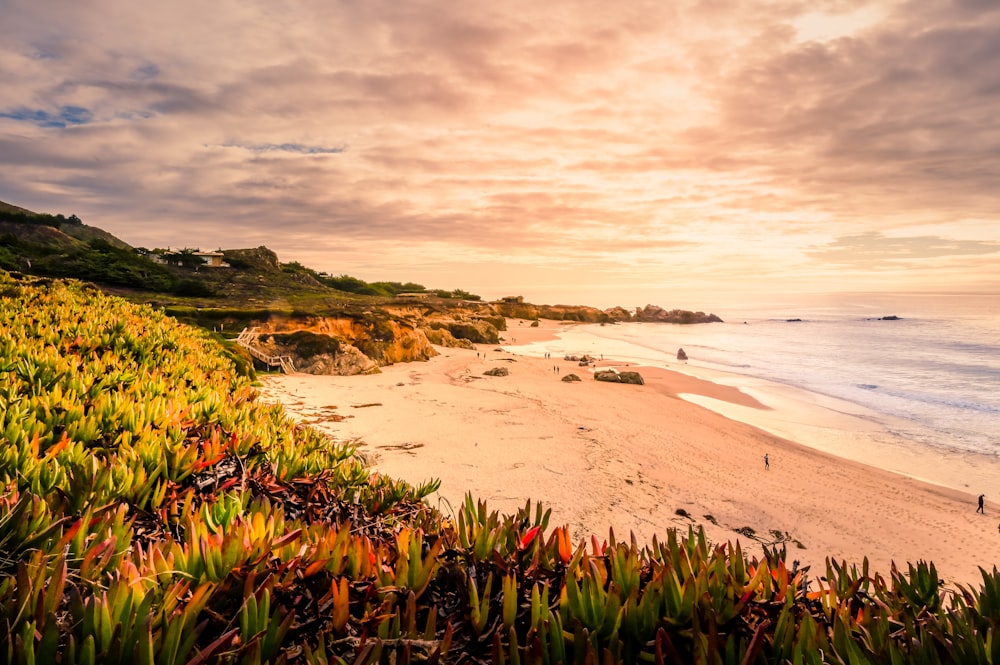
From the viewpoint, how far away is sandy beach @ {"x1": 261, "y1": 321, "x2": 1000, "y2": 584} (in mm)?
8695

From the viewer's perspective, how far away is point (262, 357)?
756 inches

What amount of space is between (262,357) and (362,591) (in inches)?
774

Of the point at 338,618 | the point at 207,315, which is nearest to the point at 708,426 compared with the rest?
the point at 338,618

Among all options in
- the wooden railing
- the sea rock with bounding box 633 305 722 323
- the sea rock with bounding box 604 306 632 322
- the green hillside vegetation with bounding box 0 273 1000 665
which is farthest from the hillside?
the sea rock with bounding box 633 305 722 323

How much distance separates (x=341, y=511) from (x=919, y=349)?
5544 cm

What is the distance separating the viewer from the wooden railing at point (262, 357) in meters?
19.1

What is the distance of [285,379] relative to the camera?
17.3m

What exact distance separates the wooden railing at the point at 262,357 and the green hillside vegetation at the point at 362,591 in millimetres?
17267

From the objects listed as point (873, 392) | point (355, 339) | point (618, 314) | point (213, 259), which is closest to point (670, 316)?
point (618, 314)

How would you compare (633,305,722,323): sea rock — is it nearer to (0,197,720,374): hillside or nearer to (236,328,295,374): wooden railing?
(0,197,720,374): hillside

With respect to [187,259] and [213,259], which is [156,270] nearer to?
[187,259]

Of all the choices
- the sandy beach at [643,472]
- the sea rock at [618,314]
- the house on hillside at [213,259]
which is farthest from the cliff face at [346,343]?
the sea rock at [618,314]

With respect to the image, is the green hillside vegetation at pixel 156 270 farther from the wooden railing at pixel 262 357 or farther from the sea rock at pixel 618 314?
the sea rock at pixel 618 314

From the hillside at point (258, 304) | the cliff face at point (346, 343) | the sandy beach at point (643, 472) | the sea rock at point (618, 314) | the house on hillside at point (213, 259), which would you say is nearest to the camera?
the sandy beach at point (643, 472)
